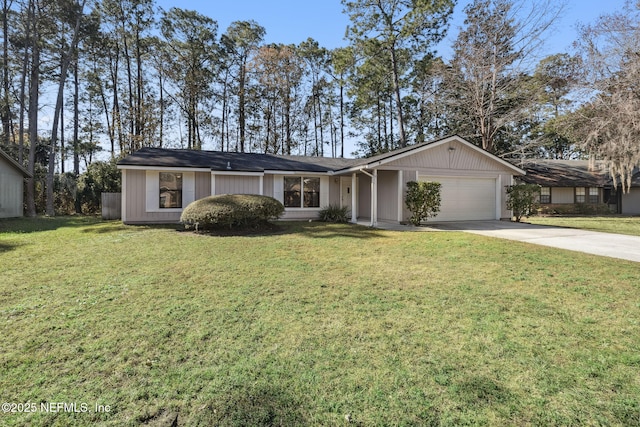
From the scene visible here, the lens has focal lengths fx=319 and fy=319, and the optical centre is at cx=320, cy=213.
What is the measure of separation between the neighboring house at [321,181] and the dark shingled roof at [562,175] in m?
9.77

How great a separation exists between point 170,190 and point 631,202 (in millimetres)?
29345

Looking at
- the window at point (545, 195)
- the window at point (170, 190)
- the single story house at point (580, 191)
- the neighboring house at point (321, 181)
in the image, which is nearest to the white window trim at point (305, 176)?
the neighboring house at point (321, 181)

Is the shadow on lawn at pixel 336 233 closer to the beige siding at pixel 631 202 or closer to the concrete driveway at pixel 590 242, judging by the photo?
the concrete driveway at pixel 590 242

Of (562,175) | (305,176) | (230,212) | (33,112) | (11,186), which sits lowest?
(230,212)

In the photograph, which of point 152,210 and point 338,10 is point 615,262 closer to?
point 152,210

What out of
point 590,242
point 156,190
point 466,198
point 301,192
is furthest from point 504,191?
point 156,190

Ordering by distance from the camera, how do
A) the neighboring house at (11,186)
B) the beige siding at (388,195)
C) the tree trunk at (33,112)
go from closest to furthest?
1. the beige siding at (388,195)
2. the neighboring house at (11,186)
3. the tree trunk at (33,112)

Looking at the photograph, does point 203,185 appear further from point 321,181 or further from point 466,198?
point 466,198

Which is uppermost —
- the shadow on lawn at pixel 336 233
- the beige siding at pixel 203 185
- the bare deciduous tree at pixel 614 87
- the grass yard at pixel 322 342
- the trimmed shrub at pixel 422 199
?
the bare deciduous tree at pixel 614 87

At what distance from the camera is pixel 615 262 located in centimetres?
584

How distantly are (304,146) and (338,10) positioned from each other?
36.2ft

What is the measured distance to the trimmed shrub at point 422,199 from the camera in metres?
11.5

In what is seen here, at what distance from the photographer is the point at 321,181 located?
14.4 metres

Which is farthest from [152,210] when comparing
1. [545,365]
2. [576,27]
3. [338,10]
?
[576,27]
